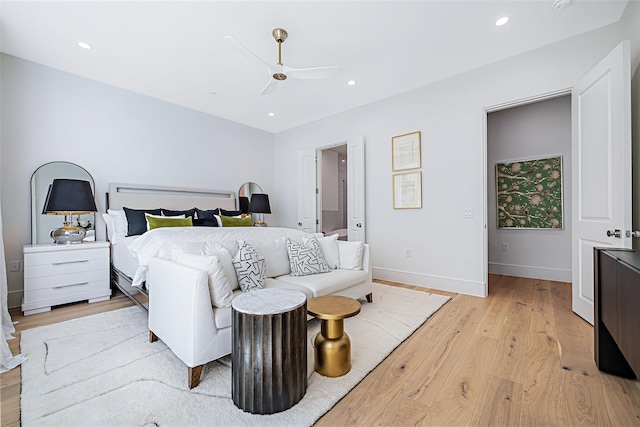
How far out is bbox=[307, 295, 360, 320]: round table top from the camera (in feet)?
5.54

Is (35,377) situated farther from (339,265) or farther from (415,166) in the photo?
(415,166)

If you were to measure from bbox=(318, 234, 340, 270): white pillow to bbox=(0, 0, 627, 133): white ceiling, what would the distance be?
209cm

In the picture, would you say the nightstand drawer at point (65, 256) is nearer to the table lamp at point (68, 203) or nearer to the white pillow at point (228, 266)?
the table lamp at point (68, 203)

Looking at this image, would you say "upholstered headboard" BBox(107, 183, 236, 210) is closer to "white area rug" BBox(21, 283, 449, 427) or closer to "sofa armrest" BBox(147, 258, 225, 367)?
"white area rug" BBox(21, 283, 449, 427)

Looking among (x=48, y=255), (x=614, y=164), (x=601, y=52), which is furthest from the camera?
(x=48, y=255)

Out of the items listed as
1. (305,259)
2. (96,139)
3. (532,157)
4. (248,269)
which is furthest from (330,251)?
(532,157)

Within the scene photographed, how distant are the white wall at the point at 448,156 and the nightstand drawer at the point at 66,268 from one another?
3616 mm

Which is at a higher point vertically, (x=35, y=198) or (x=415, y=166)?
(x=415, y=166)

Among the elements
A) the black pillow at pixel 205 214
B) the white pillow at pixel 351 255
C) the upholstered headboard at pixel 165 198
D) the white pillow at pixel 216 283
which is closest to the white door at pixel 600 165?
the white pillow at pixel 351 255

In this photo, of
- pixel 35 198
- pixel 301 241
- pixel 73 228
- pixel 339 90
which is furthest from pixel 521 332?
pixel 35 198

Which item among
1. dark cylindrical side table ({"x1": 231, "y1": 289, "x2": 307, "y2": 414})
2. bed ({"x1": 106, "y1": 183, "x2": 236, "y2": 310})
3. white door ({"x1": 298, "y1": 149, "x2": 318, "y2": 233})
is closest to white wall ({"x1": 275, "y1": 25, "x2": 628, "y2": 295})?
white door ({"x1": 298, "y1": 149, "x2": 318, "y2": 233})

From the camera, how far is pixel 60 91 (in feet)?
11.1

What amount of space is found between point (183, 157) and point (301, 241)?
2819 millimetres

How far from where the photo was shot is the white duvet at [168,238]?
96.7 inches
